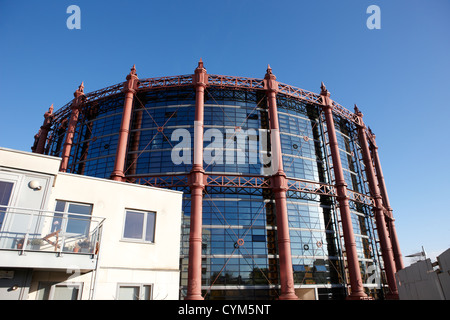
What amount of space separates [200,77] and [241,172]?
8943 mm

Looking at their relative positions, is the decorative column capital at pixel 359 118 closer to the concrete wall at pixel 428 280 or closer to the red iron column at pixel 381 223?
the red iron column at pixel 381 223

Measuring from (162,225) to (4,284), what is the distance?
5537 millimetres

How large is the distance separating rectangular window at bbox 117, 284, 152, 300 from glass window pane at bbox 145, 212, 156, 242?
1.83 meters

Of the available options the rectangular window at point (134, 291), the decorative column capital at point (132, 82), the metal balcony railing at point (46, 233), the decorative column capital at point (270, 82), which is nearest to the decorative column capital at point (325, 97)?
the decorative column capital at point (270, 82)

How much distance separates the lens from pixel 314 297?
21859mm

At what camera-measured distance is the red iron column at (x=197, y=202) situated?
1850 cm

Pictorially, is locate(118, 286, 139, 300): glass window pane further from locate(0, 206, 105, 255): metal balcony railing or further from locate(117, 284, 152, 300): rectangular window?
locate(0, 206, 105, 255): metal balcony railing

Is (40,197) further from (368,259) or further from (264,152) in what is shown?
(368,259)

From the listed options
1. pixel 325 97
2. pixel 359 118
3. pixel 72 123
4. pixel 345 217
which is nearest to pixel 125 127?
pixel 72 123

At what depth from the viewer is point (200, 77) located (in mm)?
24812

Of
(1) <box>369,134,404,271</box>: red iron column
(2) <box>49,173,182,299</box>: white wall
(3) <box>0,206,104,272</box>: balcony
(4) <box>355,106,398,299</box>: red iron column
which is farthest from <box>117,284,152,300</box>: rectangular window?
(1) <box>369,134,404,271</box>: red iron column

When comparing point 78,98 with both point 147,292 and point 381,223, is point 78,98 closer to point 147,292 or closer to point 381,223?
point 147,292

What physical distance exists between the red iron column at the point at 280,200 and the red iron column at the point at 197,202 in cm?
555
